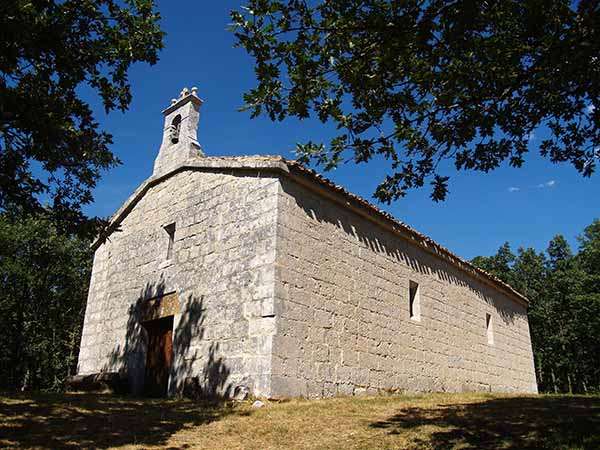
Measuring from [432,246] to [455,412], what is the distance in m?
6.87

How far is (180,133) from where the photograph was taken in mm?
12875

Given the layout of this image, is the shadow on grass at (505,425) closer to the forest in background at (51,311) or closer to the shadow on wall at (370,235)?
the shadow on wall at (370,235)

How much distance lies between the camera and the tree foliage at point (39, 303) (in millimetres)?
26750

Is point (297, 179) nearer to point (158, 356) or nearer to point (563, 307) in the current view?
point (158, 356)

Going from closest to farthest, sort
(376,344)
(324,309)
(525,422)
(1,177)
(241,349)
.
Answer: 1. (525,422)
2. (1,177)
3. (241,349)
4. (324,309)
5. (376,344)

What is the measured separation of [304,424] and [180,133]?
8418 mm

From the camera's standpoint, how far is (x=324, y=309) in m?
9.95

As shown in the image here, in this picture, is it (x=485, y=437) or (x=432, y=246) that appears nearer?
(x=485, y=437)

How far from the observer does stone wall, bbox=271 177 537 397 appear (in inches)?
366

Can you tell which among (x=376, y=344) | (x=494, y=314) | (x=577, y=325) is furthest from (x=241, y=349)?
(x=577, y=325)

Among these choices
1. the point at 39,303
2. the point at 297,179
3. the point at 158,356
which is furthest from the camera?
the point at 39,303

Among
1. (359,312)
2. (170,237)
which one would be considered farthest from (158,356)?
(359,312)

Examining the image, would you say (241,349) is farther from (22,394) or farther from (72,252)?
(72,252)

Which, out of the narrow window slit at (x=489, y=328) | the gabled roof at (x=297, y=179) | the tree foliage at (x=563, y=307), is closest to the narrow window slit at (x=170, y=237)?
the gabled roof at (x=297, y=179)
